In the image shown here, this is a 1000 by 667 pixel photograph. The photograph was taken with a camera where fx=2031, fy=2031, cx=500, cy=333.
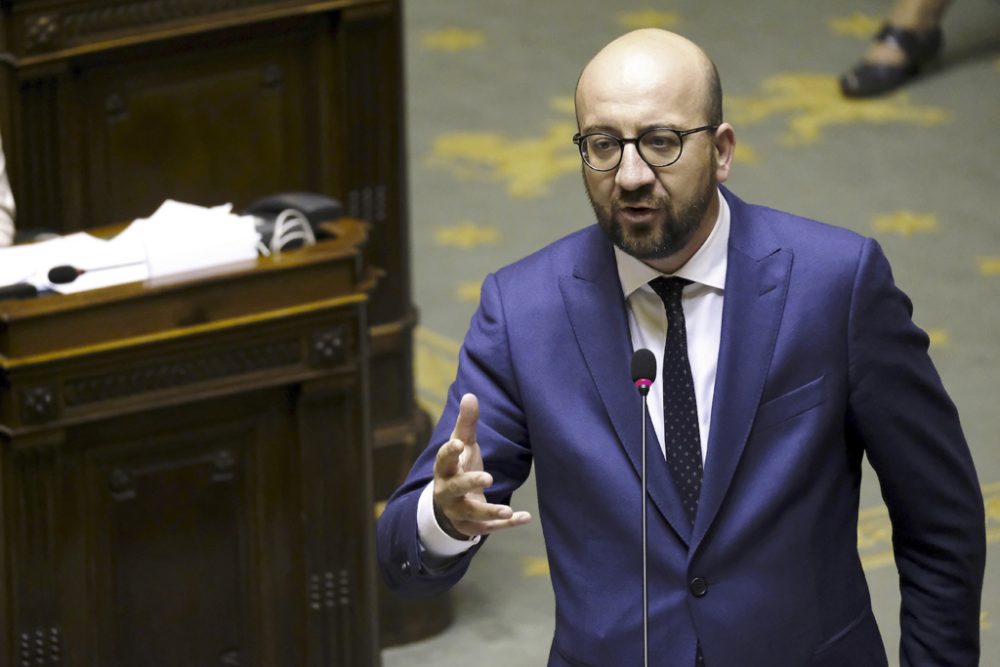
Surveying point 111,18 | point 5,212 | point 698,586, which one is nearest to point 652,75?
point 698,586

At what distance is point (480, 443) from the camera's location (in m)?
2.59

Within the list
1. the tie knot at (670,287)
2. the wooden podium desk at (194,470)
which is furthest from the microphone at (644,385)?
the wooden podium desk at (194,470)

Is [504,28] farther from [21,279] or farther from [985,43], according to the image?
[21,279]

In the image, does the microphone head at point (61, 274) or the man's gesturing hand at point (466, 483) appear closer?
the man's gesturing hand at point (466, 483)

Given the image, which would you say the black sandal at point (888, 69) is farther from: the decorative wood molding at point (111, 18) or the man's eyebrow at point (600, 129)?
the man's eyebrow at point (600, 129)

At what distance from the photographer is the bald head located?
2422 millimetres

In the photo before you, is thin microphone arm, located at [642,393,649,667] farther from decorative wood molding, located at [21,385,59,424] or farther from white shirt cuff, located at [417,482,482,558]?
decorative wood molding, located at [21,385,59,424]

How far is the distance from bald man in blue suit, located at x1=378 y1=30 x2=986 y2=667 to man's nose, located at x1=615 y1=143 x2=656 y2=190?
0.01 metres

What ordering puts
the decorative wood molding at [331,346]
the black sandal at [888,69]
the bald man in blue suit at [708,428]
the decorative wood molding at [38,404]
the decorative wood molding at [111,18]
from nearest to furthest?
the bald man in blue suit at [708,428] → the decorative wood molding at [38,404] → the decorative wood molding at [331,346] → the decorative wood molding at [111,18] → the black sandal at [888,69]

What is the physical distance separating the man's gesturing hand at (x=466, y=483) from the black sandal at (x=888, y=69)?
210 inches

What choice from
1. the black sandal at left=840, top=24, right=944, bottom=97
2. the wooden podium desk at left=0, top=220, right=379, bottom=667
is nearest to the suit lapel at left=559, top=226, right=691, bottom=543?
the wooden podium desk at left=0, top=220, right=379, bottom=667

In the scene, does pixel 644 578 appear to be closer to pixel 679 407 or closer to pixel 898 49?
pixel 679 407

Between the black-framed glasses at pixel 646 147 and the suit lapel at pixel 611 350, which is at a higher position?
the black-framed glasses at pixel 646 147

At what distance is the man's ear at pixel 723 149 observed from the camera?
250 centimetres
